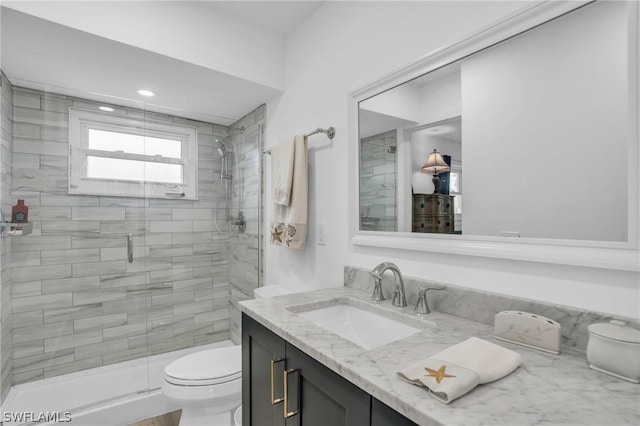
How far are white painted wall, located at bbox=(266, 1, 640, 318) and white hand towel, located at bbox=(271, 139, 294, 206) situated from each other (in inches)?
5.2

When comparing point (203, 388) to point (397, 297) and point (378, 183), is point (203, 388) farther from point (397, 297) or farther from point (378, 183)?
point (378, 183)

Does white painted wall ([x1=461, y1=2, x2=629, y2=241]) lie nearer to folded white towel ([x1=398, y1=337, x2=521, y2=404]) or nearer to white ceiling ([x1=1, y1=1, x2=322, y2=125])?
folded white towel ([x1=398, y1=337, x2=521, y2=404])

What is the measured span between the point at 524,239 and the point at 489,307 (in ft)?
0.81

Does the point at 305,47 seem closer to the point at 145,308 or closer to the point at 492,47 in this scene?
the point at 492,47

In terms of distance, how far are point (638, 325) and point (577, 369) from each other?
0.19m

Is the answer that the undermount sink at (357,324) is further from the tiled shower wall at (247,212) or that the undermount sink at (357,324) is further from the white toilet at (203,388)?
the tiled shower wall at (247,212)

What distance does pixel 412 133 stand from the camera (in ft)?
4.24

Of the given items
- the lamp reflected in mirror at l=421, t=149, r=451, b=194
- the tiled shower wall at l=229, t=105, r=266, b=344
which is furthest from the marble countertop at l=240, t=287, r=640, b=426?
the tiled shower wall at l=229, t=105, r=266, b=344

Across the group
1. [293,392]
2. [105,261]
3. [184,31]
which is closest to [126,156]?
[105,261]

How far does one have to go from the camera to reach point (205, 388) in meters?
1.56

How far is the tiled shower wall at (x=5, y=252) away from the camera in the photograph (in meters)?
1.85

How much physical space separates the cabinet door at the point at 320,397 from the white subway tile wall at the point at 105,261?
159 cm

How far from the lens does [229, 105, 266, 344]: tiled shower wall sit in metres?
2.47

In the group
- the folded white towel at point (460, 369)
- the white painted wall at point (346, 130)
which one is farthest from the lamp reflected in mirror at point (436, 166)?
the folded white towel at point (460, 369)
